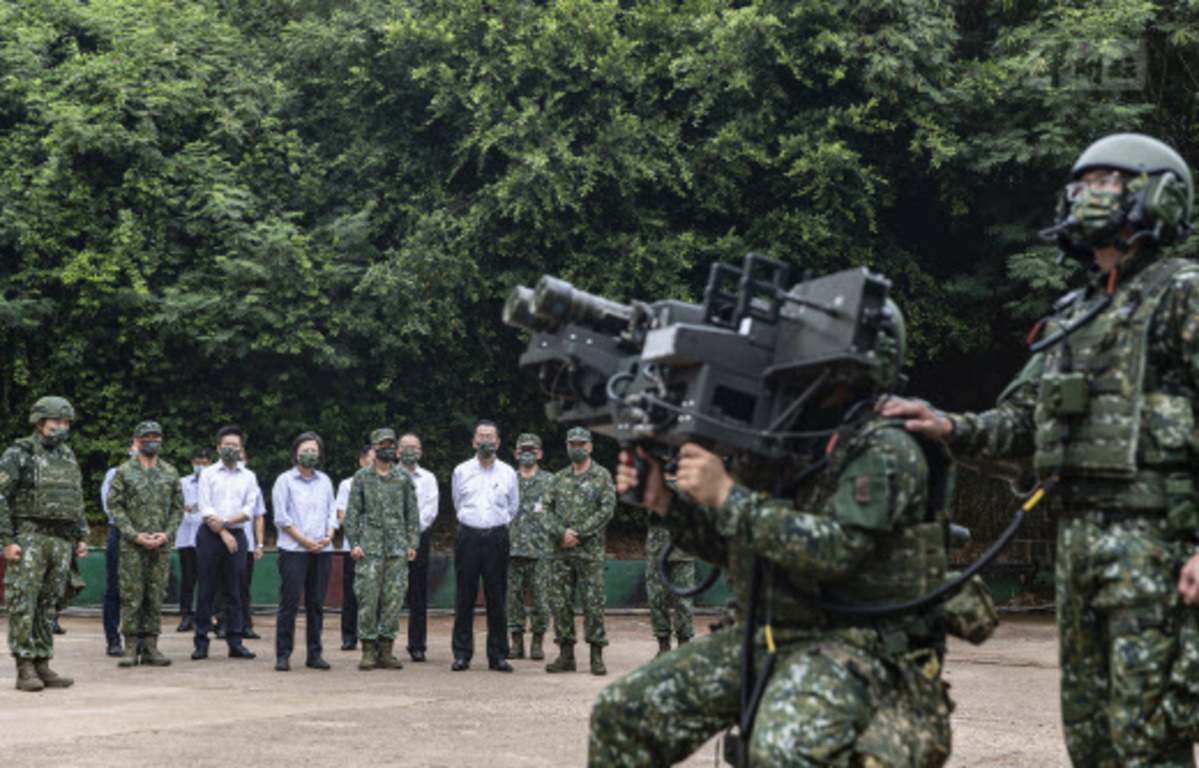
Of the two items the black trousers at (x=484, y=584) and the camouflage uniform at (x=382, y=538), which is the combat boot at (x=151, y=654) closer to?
the camouflage uniform at (x=382, y=538)

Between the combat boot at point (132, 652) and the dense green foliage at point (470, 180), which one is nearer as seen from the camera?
the combat boot at point (132, 652)

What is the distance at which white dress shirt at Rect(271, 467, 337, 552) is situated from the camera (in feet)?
45.4

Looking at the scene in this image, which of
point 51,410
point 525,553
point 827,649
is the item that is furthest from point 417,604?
point 827,649

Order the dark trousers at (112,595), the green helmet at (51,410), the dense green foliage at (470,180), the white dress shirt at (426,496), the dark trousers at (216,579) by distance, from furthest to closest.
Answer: the dense green foliage at (470,180)
the white dress shirt at (426,496)
the dark trousers at (112,595)
the dark trousers at (216,579)
the green helmet at (51,410)

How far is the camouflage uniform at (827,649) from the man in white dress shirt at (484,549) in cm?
903

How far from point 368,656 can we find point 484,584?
4.28 ft

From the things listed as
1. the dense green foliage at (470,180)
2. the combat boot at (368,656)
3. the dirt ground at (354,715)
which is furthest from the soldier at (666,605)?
the dense green foliage at (470,180)

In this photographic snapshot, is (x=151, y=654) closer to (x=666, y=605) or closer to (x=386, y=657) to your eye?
(x=386, y=657)

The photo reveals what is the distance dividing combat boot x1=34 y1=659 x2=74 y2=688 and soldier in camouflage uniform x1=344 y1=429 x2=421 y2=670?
9.33ft

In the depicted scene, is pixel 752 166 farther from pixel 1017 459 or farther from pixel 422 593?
pixel 1017 459

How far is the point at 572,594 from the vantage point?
13.7 meters

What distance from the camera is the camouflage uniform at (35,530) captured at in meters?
11.2

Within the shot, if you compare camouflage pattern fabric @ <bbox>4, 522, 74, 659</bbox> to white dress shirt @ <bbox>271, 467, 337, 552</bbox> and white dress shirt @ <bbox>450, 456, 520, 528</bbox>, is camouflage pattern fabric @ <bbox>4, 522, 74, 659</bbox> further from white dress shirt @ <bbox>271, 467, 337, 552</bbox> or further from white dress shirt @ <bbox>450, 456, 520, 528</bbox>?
white dress shirt @ <bbox>450, 456, 520, 528</bbox>

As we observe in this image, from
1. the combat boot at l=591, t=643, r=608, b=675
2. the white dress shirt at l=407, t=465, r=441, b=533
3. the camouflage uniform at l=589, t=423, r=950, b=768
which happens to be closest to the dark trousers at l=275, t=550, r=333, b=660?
the white dress shirt at l=407, t=465, r=441, b=533
